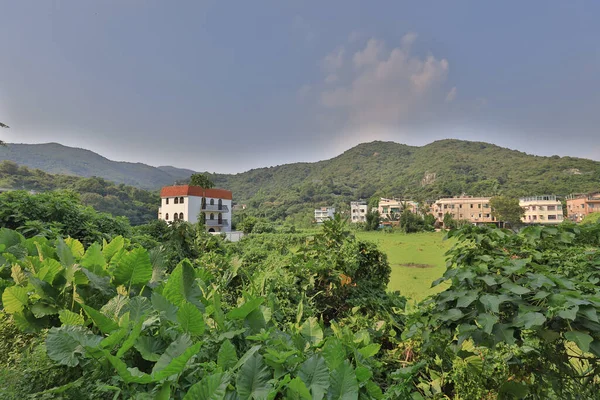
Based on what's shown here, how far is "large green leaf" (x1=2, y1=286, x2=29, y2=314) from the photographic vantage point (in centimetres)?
67

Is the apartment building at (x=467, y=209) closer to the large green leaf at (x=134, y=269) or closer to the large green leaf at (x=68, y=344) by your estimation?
the large green leaf at (x=134, y=269)

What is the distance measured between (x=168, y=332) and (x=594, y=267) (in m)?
1.57

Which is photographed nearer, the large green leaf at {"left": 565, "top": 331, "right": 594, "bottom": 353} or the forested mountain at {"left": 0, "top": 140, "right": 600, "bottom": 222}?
the large green leaf at {"left": 565, "top": 331, "right": 594, "bottom": 353}

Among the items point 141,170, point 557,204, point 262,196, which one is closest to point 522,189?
point 557,204

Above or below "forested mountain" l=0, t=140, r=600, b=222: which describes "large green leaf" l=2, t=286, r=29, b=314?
below

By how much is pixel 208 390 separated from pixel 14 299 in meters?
0.60

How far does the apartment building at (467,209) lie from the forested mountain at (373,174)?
729cm

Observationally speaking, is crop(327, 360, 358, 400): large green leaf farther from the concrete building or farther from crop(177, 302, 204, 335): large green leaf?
the concrete building

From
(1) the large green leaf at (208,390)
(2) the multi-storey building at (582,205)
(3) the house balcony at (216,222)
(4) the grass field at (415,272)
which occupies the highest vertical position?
(2) the multi-storey building at (582,205)

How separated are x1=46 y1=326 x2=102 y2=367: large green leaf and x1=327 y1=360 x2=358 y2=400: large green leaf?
400mm

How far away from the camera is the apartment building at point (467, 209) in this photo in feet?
116

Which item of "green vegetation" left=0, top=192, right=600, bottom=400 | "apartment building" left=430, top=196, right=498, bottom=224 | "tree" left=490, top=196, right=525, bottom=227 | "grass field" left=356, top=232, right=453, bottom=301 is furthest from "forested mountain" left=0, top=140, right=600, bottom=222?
"green vegetation" left=0, top=192, right=600, bottom=400

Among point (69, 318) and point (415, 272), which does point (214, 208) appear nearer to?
point (415, 272)

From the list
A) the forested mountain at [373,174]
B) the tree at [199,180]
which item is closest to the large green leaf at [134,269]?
the tree at [199,180]
